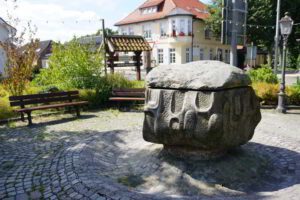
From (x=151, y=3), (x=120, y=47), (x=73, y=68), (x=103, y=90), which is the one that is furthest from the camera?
(x=151, y=3)

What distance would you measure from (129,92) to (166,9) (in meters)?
30.4

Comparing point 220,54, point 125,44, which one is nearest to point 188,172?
point 125,44

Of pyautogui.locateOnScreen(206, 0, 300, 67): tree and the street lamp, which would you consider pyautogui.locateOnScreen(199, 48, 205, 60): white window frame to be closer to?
pyautogui.locateOnScreen(206, 0, 300, 67): tree

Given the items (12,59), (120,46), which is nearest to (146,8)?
(120,46)

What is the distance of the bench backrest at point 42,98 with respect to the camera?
9344mm

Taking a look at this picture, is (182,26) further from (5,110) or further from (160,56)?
(5,110)

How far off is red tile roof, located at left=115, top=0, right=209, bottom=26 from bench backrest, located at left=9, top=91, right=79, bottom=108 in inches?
1126

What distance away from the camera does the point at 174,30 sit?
120ft

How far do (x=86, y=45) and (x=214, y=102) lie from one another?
1027cm

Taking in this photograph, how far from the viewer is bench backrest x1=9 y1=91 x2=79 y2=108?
368 inches

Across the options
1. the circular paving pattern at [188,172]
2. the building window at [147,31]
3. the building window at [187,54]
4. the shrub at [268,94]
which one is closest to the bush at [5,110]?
the circular paving pattern at [188,172]

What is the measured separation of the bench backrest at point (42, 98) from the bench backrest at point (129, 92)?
1450mm

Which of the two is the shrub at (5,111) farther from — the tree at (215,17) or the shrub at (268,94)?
the tree at (215,17)

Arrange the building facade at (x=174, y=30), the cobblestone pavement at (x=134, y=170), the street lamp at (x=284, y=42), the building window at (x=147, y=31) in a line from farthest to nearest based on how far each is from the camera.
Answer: the building window at (x=147, y=31), the building facade at (x=174, y=30), the street lamp at (x=284, y=42), the cobblestone pavement at (x=134, y=170)
